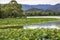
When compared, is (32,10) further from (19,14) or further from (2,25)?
(2,25)

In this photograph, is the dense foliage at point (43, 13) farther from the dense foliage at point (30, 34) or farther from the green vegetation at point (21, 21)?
the dense foliage at point (30, 34)

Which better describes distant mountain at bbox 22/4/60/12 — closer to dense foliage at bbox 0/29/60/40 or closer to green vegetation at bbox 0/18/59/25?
green vegetation at bbox 0/18/59/25

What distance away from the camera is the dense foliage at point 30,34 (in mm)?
2387

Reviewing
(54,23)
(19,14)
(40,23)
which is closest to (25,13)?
(19,14)

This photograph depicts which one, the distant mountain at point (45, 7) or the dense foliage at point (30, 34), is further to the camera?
the distant mountain at point (45, 7)

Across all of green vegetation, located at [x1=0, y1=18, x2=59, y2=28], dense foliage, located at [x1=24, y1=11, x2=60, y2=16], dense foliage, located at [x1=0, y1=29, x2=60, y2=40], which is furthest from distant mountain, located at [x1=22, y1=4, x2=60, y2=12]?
dense foliage, located at [x1=0, y1=29, x2=60, y2=40]

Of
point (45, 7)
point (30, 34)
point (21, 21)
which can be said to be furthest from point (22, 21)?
point (45, 7)

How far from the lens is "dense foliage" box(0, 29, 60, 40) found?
2387mm

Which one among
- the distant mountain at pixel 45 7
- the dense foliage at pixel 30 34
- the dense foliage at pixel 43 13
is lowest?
the dense foliage at pixel 30 34

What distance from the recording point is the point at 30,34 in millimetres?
2396

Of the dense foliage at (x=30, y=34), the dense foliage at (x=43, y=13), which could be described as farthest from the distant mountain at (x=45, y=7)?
the dense foliage at (x=30, y=34)

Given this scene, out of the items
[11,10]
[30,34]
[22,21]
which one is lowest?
[30,34]

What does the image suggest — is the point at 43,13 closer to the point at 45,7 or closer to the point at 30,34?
the point at 45,7

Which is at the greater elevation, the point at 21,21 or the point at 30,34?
the point at 21,21
